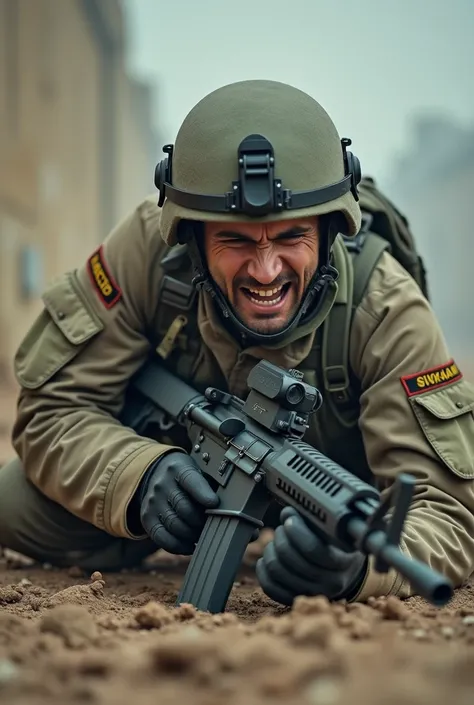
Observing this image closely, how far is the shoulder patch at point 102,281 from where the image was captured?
3.63 m

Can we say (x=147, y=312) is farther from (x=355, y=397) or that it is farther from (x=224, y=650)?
(x=224, y=650)

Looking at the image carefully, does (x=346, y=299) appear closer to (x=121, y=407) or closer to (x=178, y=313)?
(x=178, y=313)

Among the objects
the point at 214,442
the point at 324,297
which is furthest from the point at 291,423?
the point at 324,297

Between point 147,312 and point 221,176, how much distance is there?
2.42 feet

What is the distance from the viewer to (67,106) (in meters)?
14.4

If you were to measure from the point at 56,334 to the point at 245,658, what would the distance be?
6.90ft

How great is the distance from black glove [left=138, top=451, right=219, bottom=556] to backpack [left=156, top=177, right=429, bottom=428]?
0.54 meters

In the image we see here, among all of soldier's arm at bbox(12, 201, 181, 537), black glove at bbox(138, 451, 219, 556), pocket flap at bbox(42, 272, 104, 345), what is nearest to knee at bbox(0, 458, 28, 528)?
soldier's arm at bbox(12, 201, 181, 537)

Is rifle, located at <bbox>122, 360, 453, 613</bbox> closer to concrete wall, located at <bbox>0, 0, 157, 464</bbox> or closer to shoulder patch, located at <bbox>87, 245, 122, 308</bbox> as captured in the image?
shoulder patch, located at <bbox>87, 245, 122, 308</bbox>

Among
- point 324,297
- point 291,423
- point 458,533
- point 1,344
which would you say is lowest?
point 1,344

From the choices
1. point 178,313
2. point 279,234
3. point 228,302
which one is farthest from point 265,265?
point 178,313

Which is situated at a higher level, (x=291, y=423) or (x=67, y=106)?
(x=67, y=106)

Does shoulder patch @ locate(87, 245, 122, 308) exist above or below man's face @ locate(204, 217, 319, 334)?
below

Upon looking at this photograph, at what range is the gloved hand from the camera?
2.54m
